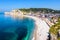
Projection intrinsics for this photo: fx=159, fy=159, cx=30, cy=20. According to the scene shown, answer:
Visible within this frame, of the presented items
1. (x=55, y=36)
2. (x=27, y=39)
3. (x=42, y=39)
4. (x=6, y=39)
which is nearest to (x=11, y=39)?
(x=6, y=39)

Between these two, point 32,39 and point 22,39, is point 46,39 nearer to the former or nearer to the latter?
point 32,39

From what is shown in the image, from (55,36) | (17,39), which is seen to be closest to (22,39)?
(17,39)

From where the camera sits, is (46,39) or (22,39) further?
(22,39)

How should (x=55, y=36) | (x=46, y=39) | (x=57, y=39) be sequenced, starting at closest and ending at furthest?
(x=57, y=39), (x=55, y=36), (x=46, y=39)

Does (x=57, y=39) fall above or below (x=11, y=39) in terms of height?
above

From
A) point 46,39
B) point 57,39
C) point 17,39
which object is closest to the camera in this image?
point 57,39

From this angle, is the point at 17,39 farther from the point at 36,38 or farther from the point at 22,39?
the point at 36,38

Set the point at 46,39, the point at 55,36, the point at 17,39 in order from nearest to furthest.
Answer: the point at 55,36 < the point at 46,39 < the point at 17,39

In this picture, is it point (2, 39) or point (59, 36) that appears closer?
point (59, 36)

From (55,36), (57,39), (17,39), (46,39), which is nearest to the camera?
(57,39)
